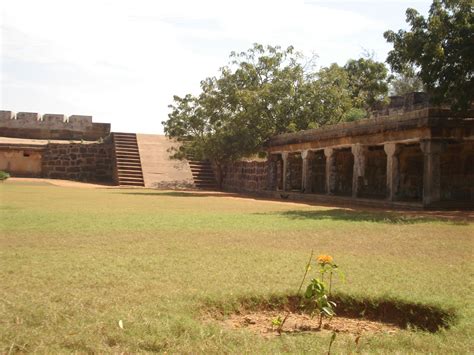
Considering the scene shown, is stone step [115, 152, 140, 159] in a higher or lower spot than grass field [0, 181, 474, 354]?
higher

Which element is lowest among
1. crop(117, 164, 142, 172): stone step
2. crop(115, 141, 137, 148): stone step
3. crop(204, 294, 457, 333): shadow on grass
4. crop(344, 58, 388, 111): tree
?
crop(204, 294, 457, 333): shadow on grass

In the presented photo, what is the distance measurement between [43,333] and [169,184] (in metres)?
28.8

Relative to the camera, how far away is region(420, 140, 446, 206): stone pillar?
53.2ft

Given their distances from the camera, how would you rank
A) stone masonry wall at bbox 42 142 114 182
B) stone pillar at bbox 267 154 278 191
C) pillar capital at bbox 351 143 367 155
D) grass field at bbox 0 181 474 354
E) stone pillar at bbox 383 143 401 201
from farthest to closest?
1. stone masonry wall at bbox 42 142 114 182
2. stone pillar at bbox 267 154 278 191
3. pillar capital at bbox 351 143 367 155
4. stone pillar at bbox 383 143 401 201
5. grass field at bbox 0 181 474 354

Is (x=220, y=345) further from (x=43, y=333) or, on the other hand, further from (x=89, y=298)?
(x=89, y=298)

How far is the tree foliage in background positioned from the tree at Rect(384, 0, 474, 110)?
11.1 metres

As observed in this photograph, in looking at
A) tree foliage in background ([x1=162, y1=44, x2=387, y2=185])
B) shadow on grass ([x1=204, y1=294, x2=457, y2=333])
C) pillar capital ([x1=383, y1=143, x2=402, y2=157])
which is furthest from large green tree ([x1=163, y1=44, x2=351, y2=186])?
shadow on grass ([x1=204, y1=294, x2=457, y2=333])

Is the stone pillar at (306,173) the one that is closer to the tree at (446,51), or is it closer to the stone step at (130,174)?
the tree at (446,51)

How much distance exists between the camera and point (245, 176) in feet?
105

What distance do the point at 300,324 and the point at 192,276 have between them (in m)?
1.64

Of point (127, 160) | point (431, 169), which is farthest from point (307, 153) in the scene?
point (127, 160)

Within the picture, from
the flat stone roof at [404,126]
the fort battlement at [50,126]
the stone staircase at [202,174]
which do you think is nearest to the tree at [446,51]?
the flat stone roof at [404,126]

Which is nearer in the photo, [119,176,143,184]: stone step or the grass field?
the grass field

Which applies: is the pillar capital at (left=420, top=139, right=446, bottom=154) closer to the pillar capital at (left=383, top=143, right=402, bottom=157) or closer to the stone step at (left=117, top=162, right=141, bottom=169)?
the pillar capital at (left=383, top=143, right=402, bottom=157)
